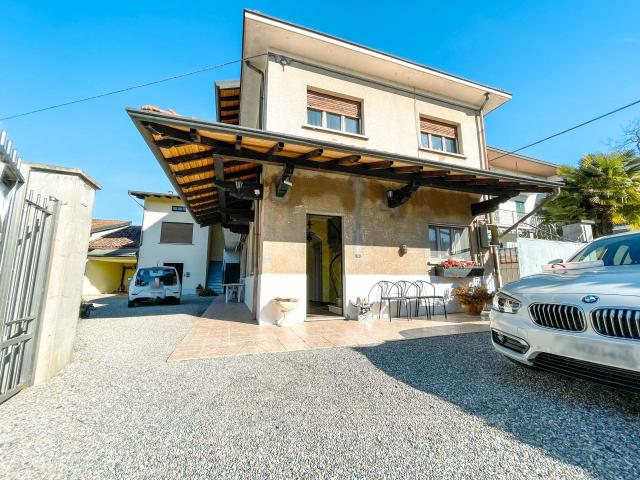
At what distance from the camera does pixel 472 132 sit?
29.1ft

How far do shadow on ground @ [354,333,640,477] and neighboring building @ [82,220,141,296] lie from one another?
19474mm

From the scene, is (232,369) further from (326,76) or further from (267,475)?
(326,76)

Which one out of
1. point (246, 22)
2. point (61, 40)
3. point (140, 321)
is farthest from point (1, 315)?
point (61, 40)

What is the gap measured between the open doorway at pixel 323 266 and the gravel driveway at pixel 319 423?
4351 mm

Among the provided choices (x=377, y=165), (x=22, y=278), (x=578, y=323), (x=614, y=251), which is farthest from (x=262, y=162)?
(x=614, y=251)

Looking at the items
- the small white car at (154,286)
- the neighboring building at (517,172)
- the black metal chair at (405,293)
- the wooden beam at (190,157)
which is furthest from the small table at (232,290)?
the neighboring building at (517,172)

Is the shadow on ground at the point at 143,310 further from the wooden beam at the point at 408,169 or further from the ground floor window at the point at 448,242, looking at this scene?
the ground floor window at the point at 448,242

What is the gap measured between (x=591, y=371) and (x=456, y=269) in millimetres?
5314

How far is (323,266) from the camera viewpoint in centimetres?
949

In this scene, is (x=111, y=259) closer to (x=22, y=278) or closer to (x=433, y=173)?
(x=22, y=278)

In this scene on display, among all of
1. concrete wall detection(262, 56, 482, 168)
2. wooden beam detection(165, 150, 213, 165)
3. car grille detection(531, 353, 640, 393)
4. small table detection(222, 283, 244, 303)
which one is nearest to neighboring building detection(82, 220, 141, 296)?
small table detection(222, 283, 244, 303)

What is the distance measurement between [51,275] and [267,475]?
3.00 meters

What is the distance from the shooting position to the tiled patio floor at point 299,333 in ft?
12.9

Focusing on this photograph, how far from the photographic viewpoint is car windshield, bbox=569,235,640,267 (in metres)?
3.00
